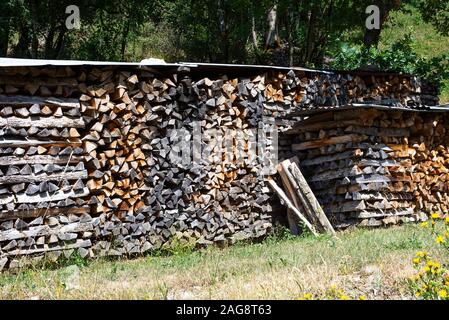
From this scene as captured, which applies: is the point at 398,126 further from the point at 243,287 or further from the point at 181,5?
the point at 181,5

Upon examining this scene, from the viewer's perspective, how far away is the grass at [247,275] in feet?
Result: 18.6

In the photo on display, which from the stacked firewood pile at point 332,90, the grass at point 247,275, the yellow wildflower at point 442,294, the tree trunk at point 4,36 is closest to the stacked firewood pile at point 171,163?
the stacked firewood pile at point 332,90

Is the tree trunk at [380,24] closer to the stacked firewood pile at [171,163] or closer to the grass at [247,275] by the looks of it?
the stacked firewood pile at [171,163]

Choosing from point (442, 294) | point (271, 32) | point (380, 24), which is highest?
point (380, 24)

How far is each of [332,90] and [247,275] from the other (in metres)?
6.99

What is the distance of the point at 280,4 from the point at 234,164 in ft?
32.3

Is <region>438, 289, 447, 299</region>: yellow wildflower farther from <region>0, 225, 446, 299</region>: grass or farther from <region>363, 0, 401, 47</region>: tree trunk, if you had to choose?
<region>363, 0, 401, 47</region>: tree trunk

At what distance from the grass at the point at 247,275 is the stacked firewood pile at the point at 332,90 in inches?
136

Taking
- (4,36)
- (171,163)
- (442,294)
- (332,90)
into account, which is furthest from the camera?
(4,36)

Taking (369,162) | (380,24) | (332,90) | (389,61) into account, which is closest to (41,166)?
(369,162)

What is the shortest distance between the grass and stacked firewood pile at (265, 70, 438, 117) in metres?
3.45

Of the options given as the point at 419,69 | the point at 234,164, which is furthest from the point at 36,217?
the point at 419,69

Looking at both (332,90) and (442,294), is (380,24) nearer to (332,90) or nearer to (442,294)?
(332,90)

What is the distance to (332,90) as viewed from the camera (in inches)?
504
